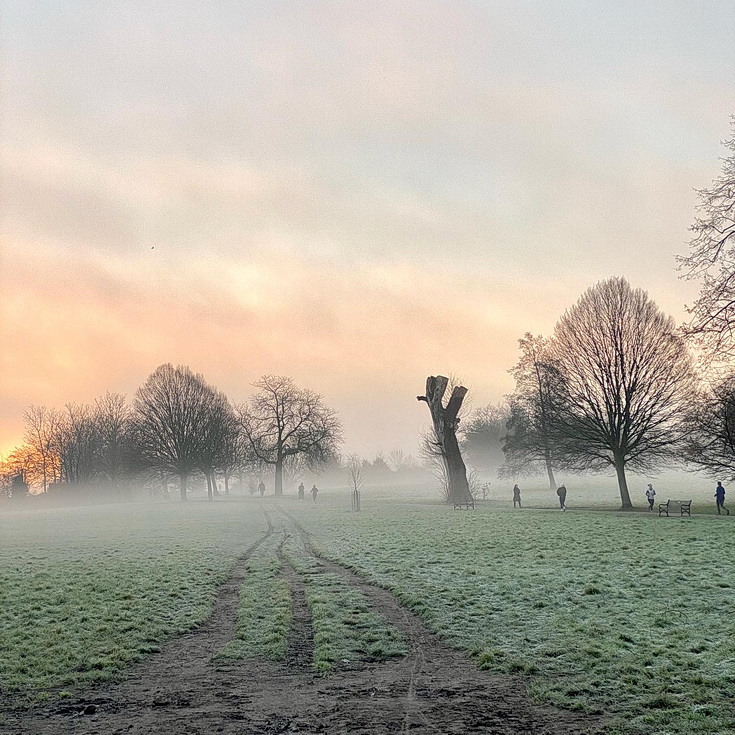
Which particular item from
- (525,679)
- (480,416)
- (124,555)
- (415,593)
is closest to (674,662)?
(525,679)

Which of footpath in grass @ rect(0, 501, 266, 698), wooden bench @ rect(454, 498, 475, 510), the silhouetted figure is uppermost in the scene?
the silhouetted figure

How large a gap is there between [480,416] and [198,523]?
9235cm

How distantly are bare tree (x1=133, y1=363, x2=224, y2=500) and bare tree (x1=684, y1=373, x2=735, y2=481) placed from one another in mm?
51960

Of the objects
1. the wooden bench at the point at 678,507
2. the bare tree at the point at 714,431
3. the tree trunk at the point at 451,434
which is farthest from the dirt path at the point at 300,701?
the tree trunk at the point at 451,434

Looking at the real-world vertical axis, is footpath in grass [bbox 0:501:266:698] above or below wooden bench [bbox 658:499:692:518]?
above

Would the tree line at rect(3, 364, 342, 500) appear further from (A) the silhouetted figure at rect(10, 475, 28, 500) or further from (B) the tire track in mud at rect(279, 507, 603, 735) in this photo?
(B) the tire track in mud at rect(279, 507, 603, 735)

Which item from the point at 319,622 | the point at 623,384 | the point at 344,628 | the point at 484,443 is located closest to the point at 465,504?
the point at 623,384

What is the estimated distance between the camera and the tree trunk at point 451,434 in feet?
153

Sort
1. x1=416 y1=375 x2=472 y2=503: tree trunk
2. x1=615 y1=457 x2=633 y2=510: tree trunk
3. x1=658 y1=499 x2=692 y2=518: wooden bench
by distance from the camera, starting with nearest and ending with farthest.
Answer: x1=658 y1=499 x2=692 y2=518: wooden bench
x1=615 y1=457 x2=633 y2=510: tree trunk
x1=416 y1=375 x2=472 y2=503: tree trunk

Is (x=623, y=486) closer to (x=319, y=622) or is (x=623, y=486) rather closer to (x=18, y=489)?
(x=319, y=622)

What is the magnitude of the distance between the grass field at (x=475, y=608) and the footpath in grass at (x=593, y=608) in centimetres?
3

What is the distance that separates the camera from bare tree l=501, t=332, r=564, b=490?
41.0 metres

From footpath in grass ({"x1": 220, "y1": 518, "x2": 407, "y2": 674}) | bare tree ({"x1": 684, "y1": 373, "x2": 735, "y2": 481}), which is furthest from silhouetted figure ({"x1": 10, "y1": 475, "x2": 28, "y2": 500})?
bare tree ({"x1": 684, "y1": 373, "x2": 735, "y2": 481})

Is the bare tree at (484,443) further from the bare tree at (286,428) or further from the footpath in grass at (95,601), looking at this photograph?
the footpath in grass at (95,601)
